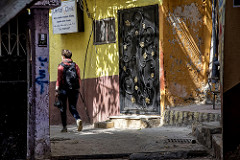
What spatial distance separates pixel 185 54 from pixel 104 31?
2.71 metres

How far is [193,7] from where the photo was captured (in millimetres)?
11953

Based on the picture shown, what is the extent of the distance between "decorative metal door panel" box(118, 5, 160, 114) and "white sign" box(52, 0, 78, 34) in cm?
203

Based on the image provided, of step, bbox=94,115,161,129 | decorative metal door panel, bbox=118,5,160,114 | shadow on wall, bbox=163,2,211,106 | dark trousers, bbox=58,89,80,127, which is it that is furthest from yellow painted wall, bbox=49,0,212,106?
dark trousers, bbox=58,89,80,127

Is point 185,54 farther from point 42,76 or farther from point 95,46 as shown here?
point 42,76

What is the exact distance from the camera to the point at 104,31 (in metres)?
13.6

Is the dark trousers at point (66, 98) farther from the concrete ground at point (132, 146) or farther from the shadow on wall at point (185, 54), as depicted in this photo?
the shadow on wall at point (185, 54)

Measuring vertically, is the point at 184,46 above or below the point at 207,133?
above

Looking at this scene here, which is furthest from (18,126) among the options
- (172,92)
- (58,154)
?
(172,92)

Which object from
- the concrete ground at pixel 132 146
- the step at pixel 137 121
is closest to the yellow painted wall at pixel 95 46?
the step at pixel 137 121

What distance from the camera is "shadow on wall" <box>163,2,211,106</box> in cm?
1180

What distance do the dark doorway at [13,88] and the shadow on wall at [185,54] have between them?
5.40 m

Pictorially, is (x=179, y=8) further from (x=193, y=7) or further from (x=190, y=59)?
(x=190, y=59)

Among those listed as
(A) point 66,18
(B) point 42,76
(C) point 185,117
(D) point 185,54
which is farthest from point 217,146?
(A) point 66,18

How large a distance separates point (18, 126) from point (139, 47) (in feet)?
19.4
